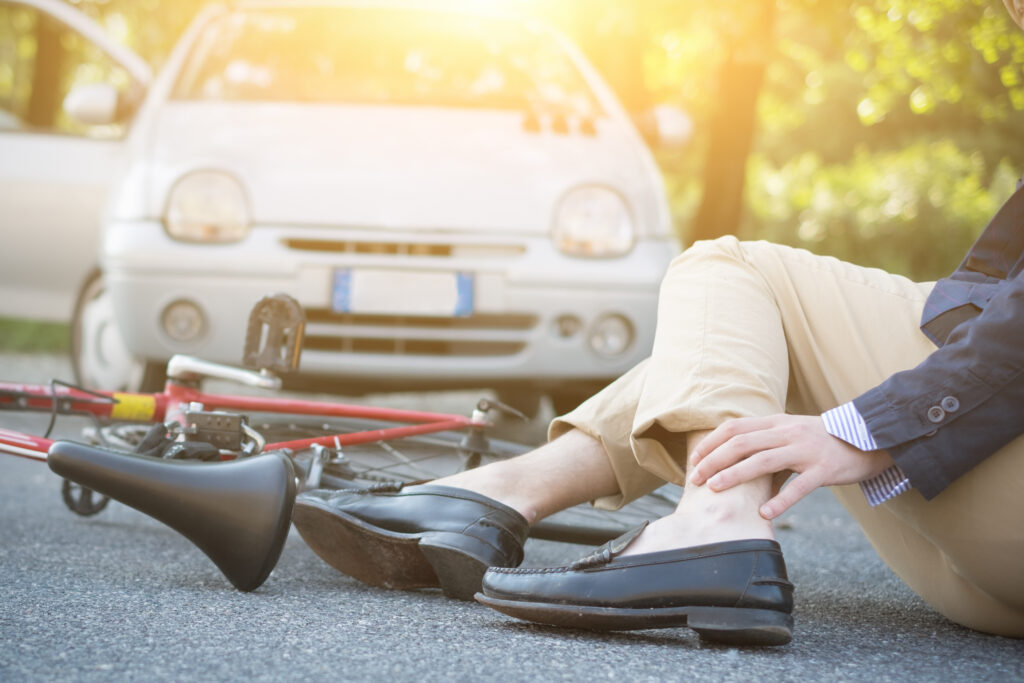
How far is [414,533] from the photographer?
188cm

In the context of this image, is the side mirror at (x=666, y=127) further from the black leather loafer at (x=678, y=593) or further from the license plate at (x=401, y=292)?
the black leather loafer at (x=678, y=593)

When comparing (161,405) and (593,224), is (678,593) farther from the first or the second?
(593,224)

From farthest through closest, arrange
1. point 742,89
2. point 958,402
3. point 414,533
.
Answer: point 742,89 < point 414,533 < point 958,402

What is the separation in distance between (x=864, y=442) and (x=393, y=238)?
2369 mm

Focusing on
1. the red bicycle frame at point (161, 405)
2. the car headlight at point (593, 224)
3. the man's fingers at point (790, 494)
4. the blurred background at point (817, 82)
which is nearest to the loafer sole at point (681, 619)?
the man's fingers at point (790, 494)

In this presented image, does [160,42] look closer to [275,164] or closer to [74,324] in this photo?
[74,324]

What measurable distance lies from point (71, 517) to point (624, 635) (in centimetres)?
176

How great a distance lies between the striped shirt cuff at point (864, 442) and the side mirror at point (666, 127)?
3.35 m

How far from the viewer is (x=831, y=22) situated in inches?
230

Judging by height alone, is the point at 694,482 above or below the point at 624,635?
above

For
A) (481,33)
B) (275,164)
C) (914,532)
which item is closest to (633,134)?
(481,33)

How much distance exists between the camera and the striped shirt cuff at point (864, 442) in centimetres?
159

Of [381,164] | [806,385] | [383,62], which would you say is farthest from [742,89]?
[806,385]

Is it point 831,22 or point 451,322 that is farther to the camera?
point 831,22
